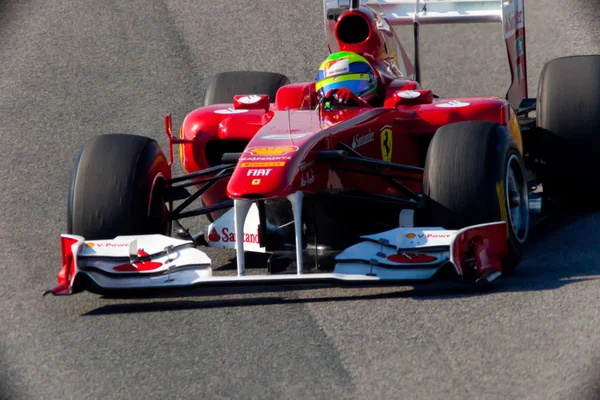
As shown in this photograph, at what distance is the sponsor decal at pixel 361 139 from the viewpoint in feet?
23.4

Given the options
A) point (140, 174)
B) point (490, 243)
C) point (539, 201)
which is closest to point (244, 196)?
point (140, 174)

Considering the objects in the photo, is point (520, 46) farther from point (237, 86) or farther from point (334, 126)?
point (334, 126)

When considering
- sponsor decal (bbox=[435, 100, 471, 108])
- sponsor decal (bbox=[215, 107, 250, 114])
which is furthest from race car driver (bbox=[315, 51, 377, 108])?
sponsor decal (bbox=[215, 107, 250, 114])

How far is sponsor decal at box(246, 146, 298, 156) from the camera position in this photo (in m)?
6.35

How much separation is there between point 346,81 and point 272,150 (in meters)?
1.54

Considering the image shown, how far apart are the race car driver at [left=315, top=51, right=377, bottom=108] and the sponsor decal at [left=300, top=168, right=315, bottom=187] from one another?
1.20 m

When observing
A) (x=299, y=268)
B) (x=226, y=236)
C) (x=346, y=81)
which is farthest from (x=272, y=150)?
(x=346, y=81)

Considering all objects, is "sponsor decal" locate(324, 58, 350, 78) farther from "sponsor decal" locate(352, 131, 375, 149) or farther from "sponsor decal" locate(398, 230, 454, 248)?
"sponsor decal" locate(398, 230, 454, 248)

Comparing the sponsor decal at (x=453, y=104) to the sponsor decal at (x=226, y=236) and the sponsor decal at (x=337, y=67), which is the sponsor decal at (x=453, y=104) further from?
the sponsor decal at (x=226, y=236)

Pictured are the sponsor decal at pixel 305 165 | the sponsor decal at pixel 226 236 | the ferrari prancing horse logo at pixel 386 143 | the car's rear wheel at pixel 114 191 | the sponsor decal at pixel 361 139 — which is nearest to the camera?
the sponsor decal at pixel 305 165

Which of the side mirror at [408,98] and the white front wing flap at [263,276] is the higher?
the side mirror at [408,98]

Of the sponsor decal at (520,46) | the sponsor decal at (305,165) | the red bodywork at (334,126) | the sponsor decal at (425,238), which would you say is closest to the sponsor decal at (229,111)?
the red bodywork at (334,126)

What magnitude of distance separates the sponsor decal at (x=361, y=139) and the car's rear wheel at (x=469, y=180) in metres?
0.70

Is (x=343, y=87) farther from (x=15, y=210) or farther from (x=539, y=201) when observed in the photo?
(x=15, y=210)
